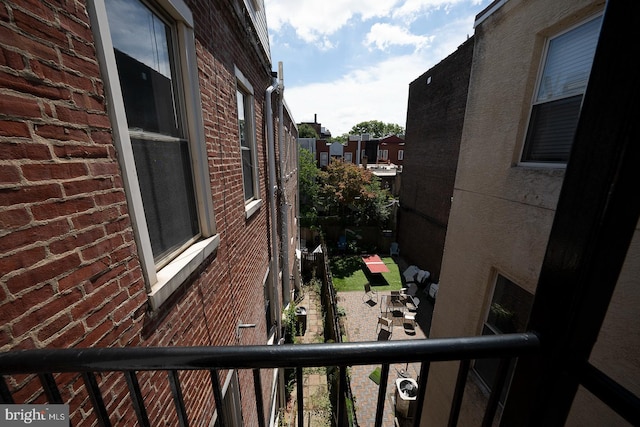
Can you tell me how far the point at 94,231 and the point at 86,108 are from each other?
1.98 feet

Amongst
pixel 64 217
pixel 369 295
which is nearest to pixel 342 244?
pixel 369 295

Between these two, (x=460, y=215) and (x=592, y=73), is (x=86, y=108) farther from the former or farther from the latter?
(x=460, y=215)

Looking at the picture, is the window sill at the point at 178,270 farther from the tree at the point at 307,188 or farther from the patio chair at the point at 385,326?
the tree at the point at 307,188

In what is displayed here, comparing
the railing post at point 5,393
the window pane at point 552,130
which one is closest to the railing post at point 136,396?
the railing post at point 5,393

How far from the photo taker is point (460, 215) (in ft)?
12.8

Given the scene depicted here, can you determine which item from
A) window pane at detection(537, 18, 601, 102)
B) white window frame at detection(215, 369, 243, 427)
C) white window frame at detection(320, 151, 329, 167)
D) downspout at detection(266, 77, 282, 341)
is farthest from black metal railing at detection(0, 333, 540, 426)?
white window frame at detection(320, 151, 329, 167)

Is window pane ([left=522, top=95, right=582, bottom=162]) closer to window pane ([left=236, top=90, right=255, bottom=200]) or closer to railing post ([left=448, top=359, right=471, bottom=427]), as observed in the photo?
railing post ([left=448, top=359, right=471, bottom=427])

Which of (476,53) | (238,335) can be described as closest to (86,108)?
(238,335)

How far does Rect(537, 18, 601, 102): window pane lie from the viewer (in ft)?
7.67

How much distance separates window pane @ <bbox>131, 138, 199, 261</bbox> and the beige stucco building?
11.7 ft

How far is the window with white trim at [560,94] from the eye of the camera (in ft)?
7.89

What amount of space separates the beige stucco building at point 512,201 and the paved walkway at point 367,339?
3831 millimetres

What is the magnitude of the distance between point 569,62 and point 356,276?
44.7 feet

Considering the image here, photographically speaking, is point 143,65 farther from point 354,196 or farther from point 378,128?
point 378,128
